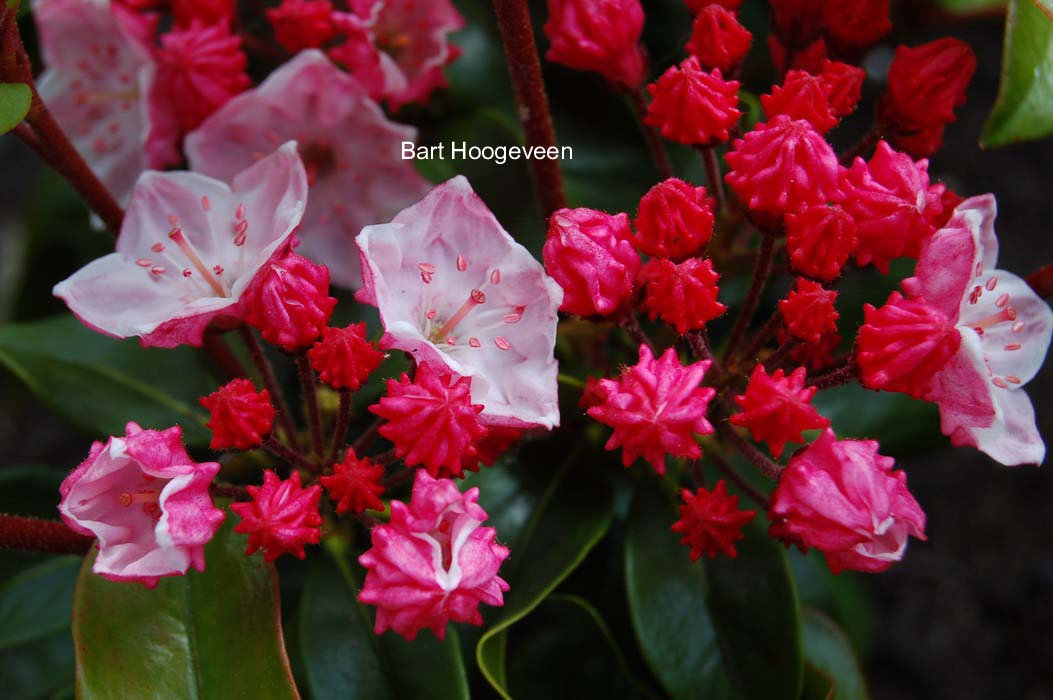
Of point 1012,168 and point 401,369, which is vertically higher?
point 401,369

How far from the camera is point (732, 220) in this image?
1.39 meters

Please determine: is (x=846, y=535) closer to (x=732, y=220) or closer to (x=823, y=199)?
(x=823, y=199)

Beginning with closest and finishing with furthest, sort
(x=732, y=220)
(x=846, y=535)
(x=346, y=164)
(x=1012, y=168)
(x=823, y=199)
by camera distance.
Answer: (x=846, y=535), (x=823, y=199), (x=732, y=220), (x=346, y=164), (x=1012, y=168)

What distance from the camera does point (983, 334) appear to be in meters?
1.20

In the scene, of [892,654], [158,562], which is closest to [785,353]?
[158,562]

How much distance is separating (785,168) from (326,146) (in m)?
0.73

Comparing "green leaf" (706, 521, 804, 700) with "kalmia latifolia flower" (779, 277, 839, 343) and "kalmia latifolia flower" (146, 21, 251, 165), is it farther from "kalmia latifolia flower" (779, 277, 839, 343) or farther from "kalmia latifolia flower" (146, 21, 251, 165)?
"kalmia latifolia flower" (146, 21, 251, 165)

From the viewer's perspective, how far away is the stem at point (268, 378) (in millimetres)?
1187

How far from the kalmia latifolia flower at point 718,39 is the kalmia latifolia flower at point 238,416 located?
614 millimetres

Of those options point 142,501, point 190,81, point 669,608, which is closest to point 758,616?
point 669,608

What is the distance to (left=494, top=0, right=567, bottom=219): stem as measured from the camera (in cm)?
116

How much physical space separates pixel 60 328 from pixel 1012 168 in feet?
6.72

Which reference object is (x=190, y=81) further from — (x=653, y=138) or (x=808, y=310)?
(x=808, y=310)

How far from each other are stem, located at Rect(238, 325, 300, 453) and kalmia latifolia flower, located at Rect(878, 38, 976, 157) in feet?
2.55
